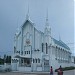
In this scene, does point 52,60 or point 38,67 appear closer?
point 38,67

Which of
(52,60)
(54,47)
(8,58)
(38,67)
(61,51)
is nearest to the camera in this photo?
(38,67)

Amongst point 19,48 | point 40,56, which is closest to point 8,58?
point 19,48

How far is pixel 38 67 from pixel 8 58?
26.4 meters

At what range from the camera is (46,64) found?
49594mm

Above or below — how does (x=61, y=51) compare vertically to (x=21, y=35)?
below

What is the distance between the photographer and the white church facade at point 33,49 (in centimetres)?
4923

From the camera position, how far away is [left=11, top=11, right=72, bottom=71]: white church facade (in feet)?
162

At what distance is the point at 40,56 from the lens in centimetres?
4947

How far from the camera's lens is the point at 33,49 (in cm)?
5384

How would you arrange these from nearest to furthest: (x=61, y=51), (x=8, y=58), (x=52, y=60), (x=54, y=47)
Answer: (x=52, y=60), (x=54, y=47), (x=61, y=51), (x=8, y=58)

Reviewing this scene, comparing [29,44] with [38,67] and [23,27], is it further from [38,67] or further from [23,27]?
[38,67]

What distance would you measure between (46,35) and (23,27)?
9070mm

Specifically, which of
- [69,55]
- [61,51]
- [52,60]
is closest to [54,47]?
[52,60]

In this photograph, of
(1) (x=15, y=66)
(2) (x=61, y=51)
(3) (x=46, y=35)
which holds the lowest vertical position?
(1) (x=15, y=66)
